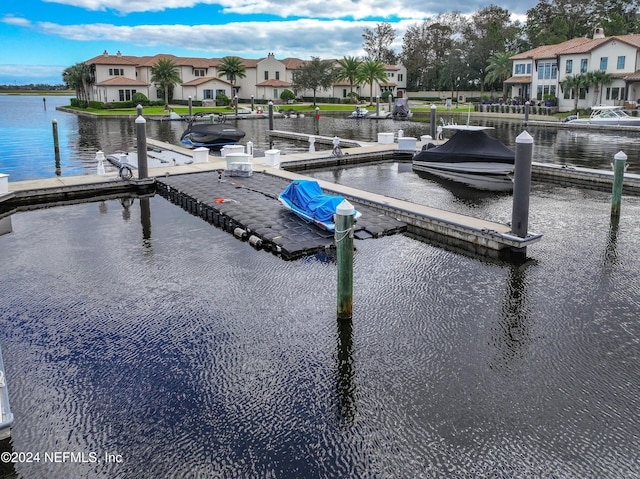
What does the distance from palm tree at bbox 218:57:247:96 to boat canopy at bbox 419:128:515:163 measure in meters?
67.8

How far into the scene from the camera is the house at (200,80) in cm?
8706

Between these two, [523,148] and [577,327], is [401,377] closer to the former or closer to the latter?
[577,327]

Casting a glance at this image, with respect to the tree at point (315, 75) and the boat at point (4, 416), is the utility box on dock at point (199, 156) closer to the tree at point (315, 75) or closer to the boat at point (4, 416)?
the boat at point (4, 416)

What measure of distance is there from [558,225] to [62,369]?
1410cm

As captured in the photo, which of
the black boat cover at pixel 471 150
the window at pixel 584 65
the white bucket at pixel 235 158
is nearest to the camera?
the white bucket at pixel 235 158

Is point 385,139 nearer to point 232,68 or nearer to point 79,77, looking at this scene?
point 232,68

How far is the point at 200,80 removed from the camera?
8738cm

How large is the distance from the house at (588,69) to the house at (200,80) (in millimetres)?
30197

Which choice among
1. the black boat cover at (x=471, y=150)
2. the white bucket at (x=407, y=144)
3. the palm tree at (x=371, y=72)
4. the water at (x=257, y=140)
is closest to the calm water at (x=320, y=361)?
the black boat cover at (x=471, y=150)

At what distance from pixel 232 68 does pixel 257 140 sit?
49.6 meters

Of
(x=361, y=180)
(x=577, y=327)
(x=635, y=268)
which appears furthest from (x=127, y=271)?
(x=361, y=180)

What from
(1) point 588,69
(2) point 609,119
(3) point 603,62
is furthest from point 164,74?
(2) point 609,119

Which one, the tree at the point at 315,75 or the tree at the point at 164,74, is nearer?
the tree at the point at 164,74

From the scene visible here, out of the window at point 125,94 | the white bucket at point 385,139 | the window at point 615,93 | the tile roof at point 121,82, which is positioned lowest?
the white bucket at point 385,139
